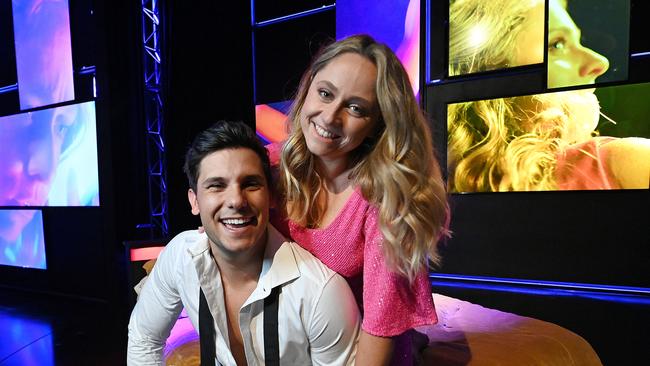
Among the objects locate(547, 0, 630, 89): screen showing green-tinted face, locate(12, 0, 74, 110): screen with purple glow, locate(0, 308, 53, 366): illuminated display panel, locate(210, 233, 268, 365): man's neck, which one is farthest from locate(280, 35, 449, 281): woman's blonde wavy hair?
locate(12, 0, 74, 110): screen with purple glow

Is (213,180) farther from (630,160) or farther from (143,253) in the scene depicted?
(630,160)

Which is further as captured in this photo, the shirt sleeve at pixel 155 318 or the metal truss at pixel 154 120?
the metal truss at pixel 154 120

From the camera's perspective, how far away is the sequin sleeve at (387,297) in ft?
4.09

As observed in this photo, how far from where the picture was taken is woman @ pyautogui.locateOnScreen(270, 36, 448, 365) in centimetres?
126

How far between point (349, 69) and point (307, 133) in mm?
258

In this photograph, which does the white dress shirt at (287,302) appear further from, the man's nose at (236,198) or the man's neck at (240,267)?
the man's nose at (236,198)

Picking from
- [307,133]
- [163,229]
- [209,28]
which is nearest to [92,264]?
[163,229]

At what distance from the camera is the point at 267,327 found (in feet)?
4.41

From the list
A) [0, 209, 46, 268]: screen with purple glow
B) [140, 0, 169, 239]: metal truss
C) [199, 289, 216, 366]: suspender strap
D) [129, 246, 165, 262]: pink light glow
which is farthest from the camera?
[0, 209, 46, 268]: screen with purple glow

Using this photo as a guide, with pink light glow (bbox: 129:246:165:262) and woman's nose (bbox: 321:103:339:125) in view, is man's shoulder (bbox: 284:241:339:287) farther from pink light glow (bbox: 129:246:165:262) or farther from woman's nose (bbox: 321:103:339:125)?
pink light glow (bbox: 129:246:165:262)

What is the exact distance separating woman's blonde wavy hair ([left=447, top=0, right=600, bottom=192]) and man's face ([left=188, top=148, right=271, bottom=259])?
2857 millimetres

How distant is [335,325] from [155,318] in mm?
828

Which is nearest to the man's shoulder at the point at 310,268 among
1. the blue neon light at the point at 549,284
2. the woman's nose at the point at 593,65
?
the blue neon light at the point at 549,284

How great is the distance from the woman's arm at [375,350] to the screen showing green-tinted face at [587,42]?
308cm
